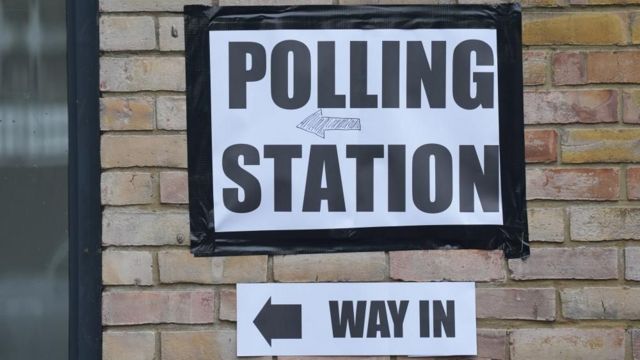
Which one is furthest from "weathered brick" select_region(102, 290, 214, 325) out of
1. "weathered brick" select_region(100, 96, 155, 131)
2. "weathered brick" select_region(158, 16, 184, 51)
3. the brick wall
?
"weathered brick" select_region(158, 16, 184, 51)

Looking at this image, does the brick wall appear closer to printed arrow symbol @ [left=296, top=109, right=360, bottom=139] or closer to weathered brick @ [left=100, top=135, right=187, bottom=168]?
weathered brick @ [left=100, top=135, right=187, bottom=168]

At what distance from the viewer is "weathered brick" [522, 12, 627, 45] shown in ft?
6.84

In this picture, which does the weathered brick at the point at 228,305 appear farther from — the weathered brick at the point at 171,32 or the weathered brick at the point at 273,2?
the weathered brick at the point at 273,2

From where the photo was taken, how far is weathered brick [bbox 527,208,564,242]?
2.08 metres

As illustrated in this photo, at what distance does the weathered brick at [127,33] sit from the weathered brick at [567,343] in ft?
4.08

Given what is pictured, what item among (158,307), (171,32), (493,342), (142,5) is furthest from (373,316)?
(142,5)

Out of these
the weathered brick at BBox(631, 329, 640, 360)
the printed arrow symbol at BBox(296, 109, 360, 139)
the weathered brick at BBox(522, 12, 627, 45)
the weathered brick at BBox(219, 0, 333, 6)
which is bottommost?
the weathered brick at BBox(631, 329, 640, 360)

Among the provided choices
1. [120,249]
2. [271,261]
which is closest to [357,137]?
[271,261]

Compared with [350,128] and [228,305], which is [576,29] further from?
[228,305]

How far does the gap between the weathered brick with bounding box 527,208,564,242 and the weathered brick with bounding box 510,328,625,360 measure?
24cm

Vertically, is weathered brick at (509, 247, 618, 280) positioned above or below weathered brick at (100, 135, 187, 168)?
below

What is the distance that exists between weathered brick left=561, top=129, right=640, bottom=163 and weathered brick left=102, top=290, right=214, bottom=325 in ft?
3.36

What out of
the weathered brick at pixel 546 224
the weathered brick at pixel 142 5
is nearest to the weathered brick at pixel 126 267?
the weathered brick at pixel 142 5

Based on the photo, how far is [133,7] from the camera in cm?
208
